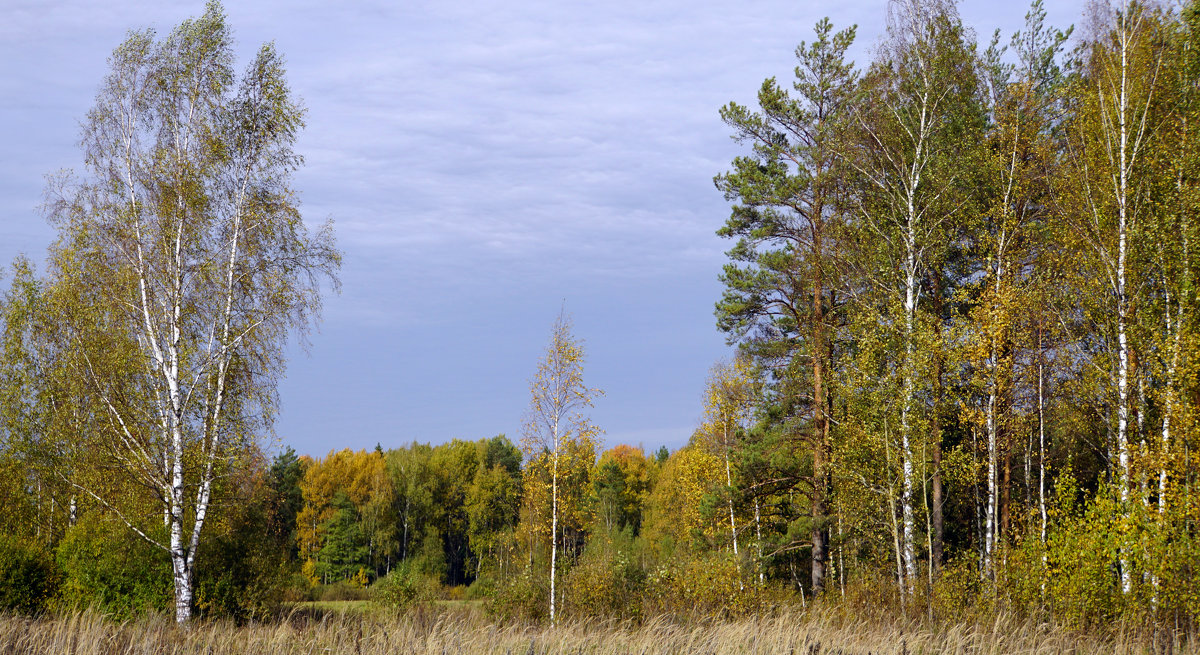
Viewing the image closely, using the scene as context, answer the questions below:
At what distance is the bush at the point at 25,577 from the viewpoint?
2048 cm

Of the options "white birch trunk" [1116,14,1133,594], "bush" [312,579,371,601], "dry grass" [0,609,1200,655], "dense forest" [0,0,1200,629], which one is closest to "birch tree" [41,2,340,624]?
"dense forest" [0,0,1200,629]

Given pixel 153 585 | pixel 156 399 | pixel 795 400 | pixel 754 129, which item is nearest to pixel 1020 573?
pixel 795 400

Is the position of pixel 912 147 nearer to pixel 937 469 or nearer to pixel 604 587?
pixel 937 469

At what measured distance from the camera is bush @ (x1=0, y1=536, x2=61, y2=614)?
20484mm

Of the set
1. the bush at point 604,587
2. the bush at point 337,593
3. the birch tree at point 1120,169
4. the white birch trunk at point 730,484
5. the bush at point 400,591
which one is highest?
the birch tree at point 1120,169

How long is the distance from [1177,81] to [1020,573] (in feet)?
37.9

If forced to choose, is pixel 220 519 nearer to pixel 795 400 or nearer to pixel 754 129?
pixel 795 400

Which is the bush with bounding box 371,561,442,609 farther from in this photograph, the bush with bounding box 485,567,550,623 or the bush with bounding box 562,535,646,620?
the bush with bounding box 562,535,646,620

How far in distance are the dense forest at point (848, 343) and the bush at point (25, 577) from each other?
0.23 feet

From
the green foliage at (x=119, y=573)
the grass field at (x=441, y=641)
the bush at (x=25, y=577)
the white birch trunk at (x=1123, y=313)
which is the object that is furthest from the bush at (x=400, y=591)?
the white birch trunk at (x=1123, y=313)

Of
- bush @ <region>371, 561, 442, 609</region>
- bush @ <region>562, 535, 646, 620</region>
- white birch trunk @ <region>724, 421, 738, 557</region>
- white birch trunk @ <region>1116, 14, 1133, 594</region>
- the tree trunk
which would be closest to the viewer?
white birch trunk @ <region>1116, 14, 1133, 594</region>

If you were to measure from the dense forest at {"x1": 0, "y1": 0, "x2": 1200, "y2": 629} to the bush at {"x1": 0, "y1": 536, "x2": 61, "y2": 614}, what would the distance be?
7 centimetres

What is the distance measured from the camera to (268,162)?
19812 millimetres

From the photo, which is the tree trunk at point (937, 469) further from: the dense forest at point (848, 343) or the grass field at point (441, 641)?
the grass field at point (441, 641)
